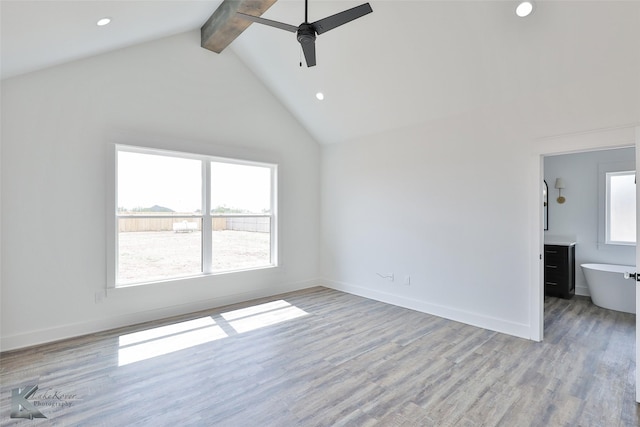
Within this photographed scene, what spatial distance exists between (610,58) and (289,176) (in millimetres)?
4184

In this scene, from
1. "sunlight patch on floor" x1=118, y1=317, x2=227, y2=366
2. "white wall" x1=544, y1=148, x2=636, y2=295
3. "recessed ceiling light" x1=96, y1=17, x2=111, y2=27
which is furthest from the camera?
"white wall" x1=544, y1=148, x2=636, y2=295

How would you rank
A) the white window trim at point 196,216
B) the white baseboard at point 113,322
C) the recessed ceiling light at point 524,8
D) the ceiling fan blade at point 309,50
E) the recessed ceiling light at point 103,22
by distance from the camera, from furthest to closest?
the white window trim at point 196,216 → the white baseboard at point 113,322 → the recessed ceiling light at point 103,22 → the recessed ceiling light at point 524,8 → the ceiling fan blade at point 309,50

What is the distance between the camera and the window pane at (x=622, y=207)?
4.66m

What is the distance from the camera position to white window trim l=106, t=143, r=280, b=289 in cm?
364

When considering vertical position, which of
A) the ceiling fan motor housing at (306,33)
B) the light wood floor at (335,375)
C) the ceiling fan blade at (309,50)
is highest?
the ceiling fan motor housing at (306,33)

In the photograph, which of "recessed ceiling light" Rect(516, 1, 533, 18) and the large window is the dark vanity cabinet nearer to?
"recessed ceiling light" Rect(516, 1, 533, 18)

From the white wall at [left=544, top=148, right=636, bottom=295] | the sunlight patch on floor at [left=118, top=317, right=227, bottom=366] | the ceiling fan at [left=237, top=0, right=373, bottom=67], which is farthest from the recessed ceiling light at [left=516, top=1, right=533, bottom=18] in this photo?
the sunlight patch on floor at [left=118, top=317, right=227, bottom=366]

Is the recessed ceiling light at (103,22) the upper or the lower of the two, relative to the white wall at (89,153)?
upper

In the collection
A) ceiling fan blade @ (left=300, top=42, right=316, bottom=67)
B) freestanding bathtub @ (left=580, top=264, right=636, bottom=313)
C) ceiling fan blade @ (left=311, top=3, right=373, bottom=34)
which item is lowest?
freestanding bathtub @ (left=580, top=264, right=636, bottom=313)

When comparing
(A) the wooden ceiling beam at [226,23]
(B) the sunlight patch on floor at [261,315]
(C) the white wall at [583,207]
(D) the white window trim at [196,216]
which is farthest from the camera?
(C) the white wall at [583,207]

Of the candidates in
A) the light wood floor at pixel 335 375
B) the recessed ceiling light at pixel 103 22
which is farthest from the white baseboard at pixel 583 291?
the recessed ceiling light at pixel 103 22

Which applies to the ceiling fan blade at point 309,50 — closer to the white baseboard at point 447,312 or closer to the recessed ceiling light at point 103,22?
the recessed ceiling light at point 103,22

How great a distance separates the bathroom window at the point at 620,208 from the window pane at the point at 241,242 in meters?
5.42

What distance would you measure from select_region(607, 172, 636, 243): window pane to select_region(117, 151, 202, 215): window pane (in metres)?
6.30
